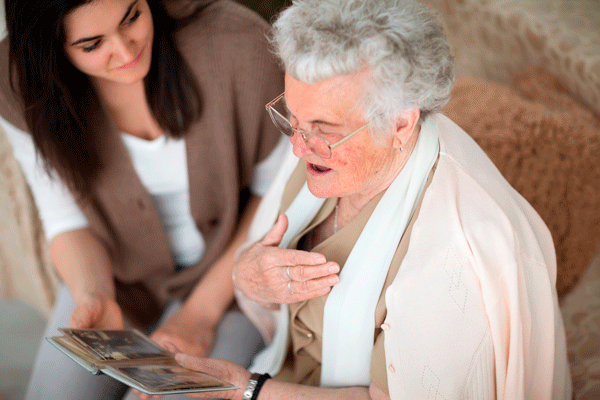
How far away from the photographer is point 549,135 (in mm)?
1443

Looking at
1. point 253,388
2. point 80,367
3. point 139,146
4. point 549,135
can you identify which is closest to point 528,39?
point 549,135

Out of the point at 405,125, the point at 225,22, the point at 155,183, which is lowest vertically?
the point at 155,183

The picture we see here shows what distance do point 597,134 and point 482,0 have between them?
2.70 feet

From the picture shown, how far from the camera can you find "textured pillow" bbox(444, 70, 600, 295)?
1438 mm

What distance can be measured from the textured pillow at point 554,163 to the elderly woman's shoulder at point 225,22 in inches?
27.5

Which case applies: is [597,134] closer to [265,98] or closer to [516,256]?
[516,256]

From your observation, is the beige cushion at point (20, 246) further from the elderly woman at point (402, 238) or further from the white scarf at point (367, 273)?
the white scarf at point (367, 273)

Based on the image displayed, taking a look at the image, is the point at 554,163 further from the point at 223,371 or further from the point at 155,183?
the point at 155,183

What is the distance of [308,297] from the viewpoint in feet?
3.71

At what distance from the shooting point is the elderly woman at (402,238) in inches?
36.2

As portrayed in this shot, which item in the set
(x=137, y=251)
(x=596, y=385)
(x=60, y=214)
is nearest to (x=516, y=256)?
(x=596, y=385)

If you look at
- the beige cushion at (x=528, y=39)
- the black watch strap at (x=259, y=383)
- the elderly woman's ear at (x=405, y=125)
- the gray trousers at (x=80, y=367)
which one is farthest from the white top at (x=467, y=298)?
the beige cushion at (x=528, y=39)

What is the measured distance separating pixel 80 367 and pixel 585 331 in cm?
150

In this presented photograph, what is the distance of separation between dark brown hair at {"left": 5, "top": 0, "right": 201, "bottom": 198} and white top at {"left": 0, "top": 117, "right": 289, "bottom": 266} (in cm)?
8
